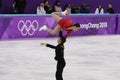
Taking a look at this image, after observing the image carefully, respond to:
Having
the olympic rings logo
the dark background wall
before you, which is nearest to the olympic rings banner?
the olympic rings logo

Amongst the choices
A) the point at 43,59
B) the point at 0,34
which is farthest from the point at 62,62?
the point at 0,34

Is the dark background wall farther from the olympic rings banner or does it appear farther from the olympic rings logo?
the olympic rings logo

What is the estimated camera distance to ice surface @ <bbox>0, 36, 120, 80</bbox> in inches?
424

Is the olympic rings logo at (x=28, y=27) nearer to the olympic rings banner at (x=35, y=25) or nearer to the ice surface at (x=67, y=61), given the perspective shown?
the olympic rings banner at (x=35, y=25)

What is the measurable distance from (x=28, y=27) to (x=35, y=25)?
0.44 m

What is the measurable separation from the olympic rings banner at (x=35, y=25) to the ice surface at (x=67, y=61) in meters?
0.95

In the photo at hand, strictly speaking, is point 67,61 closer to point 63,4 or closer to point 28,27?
point 28,27

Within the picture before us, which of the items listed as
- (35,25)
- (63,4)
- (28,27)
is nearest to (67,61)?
(28,27)

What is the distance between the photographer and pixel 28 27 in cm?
2041

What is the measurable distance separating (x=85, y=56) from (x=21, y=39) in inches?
236

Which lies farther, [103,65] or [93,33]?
[93,33]

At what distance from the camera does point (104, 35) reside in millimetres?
23672

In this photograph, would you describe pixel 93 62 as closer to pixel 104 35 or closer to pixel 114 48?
pixel 114 48

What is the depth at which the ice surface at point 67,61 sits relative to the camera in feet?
35.3
